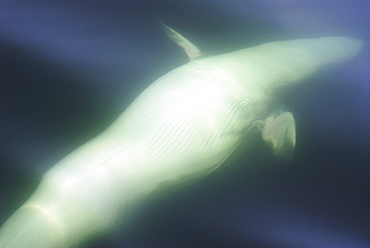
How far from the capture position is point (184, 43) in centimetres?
530

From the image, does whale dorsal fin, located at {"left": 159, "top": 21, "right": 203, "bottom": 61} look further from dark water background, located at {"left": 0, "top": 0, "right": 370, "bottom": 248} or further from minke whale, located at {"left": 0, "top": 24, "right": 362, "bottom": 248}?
dark water background, located at {"left": 0, "top": 0, "right": 370, "bottom": 248}

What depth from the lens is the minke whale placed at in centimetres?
274

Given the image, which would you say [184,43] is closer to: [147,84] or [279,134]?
[147,84]

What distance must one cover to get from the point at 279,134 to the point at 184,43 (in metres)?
2.19

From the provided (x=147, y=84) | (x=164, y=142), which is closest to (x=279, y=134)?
(x=164, y=142)

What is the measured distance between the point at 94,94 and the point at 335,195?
3.70 meters

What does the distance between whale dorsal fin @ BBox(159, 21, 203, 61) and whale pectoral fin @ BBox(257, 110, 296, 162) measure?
1569mm

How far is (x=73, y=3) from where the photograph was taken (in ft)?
17.7

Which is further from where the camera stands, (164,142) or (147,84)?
(147,84)

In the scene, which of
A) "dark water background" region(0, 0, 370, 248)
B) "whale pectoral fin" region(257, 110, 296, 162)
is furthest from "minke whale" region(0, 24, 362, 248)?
"dark water background" region(0, 0, 370, 248)

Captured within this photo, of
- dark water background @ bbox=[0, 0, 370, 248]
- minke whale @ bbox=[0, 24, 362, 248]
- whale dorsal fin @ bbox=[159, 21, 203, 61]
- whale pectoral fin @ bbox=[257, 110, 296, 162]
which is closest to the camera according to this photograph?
minke whale @ bbox=[0, 24, 362, 248]

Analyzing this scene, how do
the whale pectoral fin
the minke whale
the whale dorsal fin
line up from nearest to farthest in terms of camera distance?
the minke whale
the whale pectoral fin
the whale dorsal fin

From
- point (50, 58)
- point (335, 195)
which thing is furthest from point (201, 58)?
point (335, 195)

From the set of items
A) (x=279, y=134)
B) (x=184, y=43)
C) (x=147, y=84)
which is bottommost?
(x=279, y=134)
